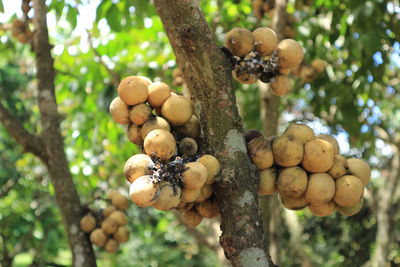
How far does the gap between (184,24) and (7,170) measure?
13.2 feet

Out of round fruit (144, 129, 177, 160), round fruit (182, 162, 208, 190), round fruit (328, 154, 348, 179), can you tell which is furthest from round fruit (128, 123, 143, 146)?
round fruit (328, 154, 348, 179)

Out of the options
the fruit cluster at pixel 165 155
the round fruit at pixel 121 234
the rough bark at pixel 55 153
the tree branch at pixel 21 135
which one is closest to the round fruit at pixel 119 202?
the round fruit at pixel 121 234

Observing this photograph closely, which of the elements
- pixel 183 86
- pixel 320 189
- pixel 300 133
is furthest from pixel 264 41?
pixel 183 86

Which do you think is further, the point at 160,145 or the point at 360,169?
the point at 360,169

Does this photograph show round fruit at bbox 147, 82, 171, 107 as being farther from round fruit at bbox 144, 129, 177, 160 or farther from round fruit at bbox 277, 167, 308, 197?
round fruit at bbox 277, 167, 308, 197

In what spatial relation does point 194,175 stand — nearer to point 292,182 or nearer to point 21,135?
point 292,182

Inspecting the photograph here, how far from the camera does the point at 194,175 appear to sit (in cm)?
135

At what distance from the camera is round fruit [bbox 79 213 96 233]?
8.30ft

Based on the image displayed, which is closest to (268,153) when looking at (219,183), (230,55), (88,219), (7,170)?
(219,183)

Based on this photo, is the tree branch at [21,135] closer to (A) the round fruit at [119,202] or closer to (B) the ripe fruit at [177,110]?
(A) the round fruit at [119,202]

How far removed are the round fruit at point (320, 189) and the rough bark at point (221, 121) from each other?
0.88ft

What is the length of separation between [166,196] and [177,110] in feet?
1.19

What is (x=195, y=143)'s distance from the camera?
62.1 inches

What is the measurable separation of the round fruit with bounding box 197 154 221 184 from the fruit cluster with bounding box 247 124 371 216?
0.19 m
